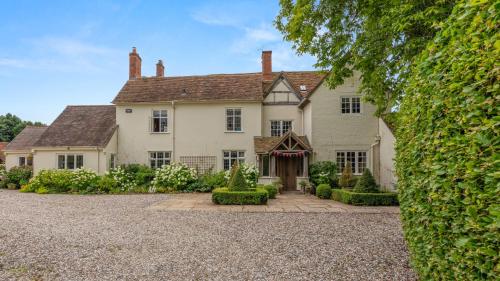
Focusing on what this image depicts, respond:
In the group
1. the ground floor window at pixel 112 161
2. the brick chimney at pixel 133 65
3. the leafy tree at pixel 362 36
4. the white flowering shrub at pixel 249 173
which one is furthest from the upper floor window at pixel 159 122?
the leafy tree at pixel 362 36

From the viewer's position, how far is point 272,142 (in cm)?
2095

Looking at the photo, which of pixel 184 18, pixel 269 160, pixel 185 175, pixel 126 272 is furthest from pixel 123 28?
pixel 126 272

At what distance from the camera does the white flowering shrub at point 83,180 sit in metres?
19.0

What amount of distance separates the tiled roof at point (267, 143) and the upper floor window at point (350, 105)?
3.22 metres

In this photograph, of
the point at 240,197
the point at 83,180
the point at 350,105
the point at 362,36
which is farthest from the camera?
the point at 350,105

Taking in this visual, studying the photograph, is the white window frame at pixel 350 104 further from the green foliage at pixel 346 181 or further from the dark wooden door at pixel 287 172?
the dark wooden door at pixel 287 172

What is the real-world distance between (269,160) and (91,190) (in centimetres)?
1120

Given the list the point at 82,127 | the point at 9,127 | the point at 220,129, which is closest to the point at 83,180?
the point at 82,127

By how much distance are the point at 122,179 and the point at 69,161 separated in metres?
5.17

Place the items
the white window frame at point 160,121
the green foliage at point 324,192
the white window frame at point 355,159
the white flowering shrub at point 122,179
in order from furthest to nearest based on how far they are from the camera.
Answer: the white window frame at point 160,121 < the white window frame at point 355,159 < the white flowering shrub at point 122,179 < the green foliage at point 324,192

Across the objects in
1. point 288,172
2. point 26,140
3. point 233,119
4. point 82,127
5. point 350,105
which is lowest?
point 288,172

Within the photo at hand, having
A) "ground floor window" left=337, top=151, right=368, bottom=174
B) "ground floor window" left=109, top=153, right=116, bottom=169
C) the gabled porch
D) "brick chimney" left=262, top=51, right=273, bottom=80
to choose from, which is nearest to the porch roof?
the gabled porch

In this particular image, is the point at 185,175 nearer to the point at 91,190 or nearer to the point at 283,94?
the point at 91,190

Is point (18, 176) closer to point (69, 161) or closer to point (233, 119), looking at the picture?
point (69, 161)
